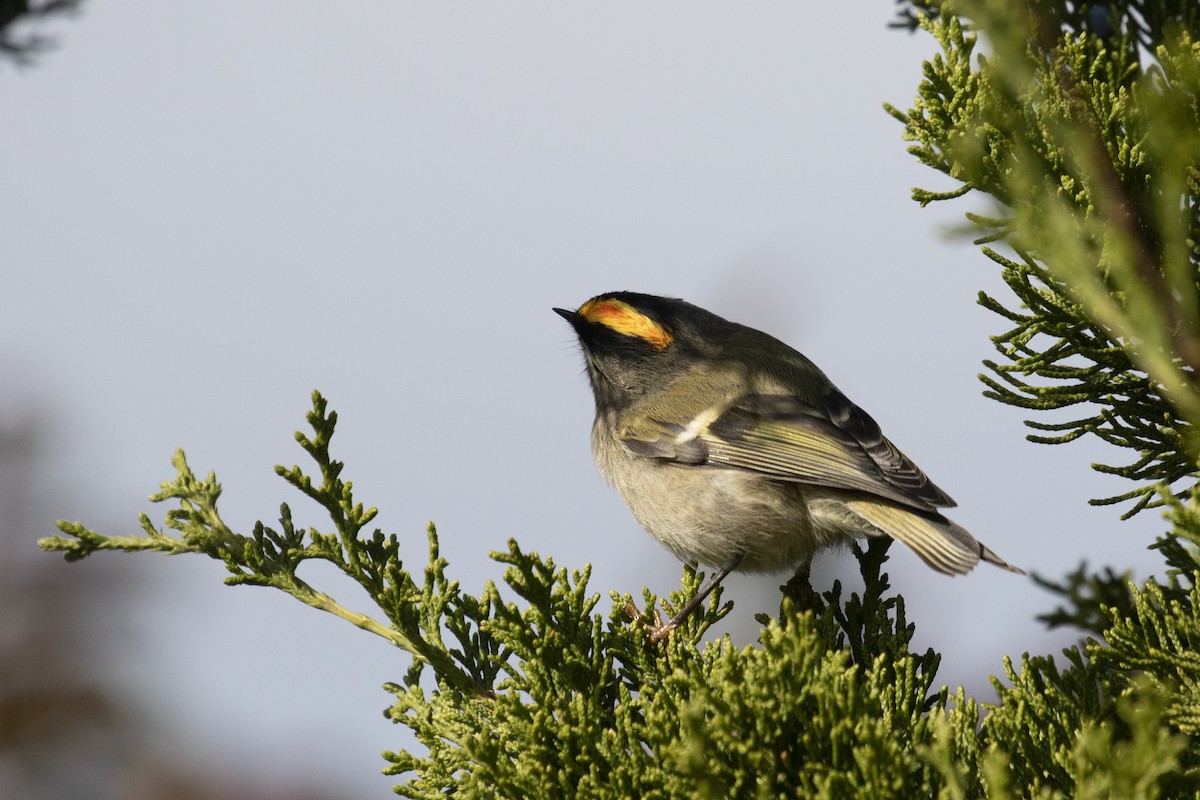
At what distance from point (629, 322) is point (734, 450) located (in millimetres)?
637

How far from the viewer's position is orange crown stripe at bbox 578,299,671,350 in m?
3.62

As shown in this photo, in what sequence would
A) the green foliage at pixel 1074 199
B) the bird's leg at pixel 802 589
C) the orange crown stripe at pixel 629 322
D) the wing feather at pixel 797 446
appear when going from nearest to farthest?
1. the green foliage at pixel 1074 199
2. the wing feather at pixel 797 446
3. the bird's leg at pixel 802 589
4. the orange crown stripe at pixel 629 322

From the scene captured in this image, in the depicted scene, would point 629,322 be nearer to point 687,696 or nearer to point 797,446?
point 797,446

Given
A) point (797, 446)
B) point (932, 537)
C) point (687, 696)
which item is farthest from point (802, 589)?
point (687, 696)

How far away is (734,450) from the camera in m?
3.25

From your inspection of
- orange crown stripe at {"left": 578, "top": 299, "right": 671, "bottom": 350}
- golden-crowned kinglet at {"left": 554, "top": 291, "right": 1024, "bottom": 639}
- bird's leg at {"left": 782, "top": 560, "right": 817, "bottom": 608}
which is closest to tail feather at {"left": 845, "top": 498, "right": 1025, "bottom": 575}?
golden-crowned kinglet at {"left": 554, "top": 291, "right": 1024, "bottom": 639}

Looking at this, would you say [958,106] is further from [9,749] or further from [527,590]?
[9,749]

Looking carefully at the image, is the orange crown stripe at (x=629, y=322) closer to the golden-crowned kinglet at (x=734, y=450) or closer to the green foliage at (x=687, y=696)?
the golden-crowned kinglet at (x=734, y=450)

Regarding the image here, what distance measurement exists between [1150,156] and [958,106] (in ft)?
1.34

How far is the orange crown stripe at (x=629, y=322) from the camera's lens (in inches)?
142

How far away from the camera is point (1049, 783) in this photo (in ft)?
6.49

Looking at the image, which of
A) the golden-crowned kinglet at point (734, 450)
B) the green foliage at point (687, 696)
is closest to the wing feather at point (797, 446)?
the golden-crowned kinglet at point (734, 450)

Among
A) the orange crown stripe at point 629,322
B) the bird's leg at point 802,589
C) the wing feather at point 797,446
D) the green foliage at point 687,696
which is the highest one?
the orange crown stripe at point 629,322

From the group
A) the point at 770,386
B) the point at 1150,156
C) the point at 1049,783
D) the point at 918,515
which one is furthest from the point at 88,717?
the point at 1150,156
